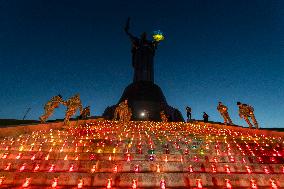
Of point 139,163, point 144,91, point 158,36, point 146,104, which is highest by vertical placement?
point 158,36

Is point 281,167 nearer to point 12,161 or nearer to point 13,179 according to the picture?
point 13,179

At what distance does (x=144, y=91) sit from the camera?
37906 millimetres

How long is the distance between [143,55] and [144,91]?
10793mm

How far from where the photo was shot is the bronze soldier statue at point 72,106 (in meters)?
17.7

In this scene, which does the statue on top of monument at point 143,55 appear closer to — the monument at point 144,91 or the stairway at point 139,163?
the monument at point 144,91

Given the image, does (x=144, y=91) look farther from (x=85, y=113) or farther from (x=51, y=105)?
(x=51, y=105)

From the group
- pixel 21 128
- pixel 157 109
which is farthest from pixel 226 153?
pixel 157 109

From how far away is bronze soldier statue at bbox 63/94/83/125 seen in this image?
1766 cm

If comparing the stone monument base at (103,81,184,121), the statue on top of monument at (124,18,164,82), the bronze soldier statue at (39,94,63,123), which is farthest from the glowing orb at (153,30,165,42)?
the bronze soldier statue at (39,94,63,123)

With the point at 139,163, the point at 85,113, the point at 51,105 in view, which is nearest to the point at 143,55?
the point at 85,113

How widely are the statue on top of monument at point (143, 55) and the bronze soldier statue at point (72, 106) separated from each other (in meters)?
25.4

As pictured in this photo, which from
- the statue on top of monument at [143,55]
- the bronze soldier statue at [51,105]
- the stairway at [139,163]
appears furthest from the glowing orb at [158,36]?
the stairway at [139,163]

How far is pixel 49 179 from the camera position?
7.67 metres

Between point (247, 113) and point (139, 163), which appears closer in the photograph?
point (139, 163)
